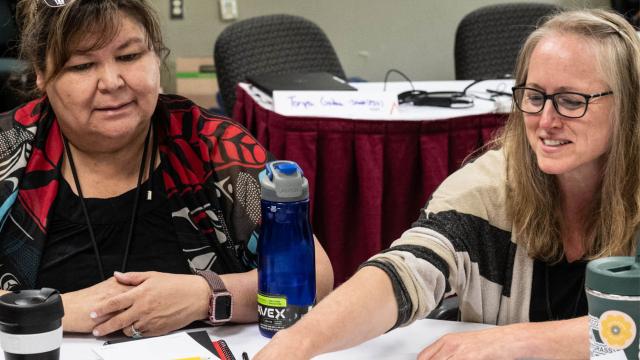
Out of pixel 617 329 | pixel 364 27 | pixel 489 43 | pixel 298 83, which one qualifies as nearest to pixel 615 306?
pixel 617 329

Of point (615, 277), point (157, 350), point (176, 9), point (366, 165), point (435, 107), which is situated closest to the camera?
point (615, 277)

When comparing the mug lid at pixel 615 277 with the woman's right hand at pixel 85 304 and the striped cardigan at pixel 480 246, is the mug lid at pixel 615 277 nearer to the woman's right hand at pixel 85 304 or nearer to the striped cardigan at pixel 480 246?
the striped cardigan at pixel 480 246

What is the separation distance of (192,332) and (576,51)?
0.88 meters

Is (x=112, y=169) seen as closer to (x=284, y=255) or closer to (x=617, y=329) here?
(x=284, y=255)

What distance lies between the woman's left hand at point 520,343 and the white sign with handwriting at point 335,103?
1.47 metres

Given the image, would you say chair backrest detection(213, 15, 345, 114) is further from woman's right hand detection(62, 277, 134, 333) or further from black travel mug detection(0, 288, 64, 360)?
black travel mug detection(0, 288, 64, 360)

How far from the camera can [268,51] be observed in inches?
148

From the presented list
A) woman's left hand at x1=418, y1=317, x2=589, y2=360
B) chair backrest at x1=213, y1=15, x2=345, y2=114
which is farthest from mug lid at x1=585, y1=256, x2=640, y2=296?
chair backrest at x1=213, y1=15, x2=345, y2=114

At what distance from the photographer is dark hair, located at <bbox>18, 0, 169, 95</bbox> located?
71.2 inches

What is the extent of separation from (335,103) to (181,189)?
3.68 feet

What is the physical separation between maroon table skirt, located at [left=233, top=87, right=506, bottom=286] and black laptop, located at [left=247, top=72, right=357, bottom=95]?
14 centimetres

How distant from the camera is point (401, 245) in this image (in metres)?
1.65

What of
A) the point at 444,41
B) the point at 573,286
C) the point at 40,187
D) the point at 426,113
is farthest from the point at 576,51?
the point at 444,41

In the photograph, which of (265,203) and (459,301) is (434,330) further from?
(265,203)
